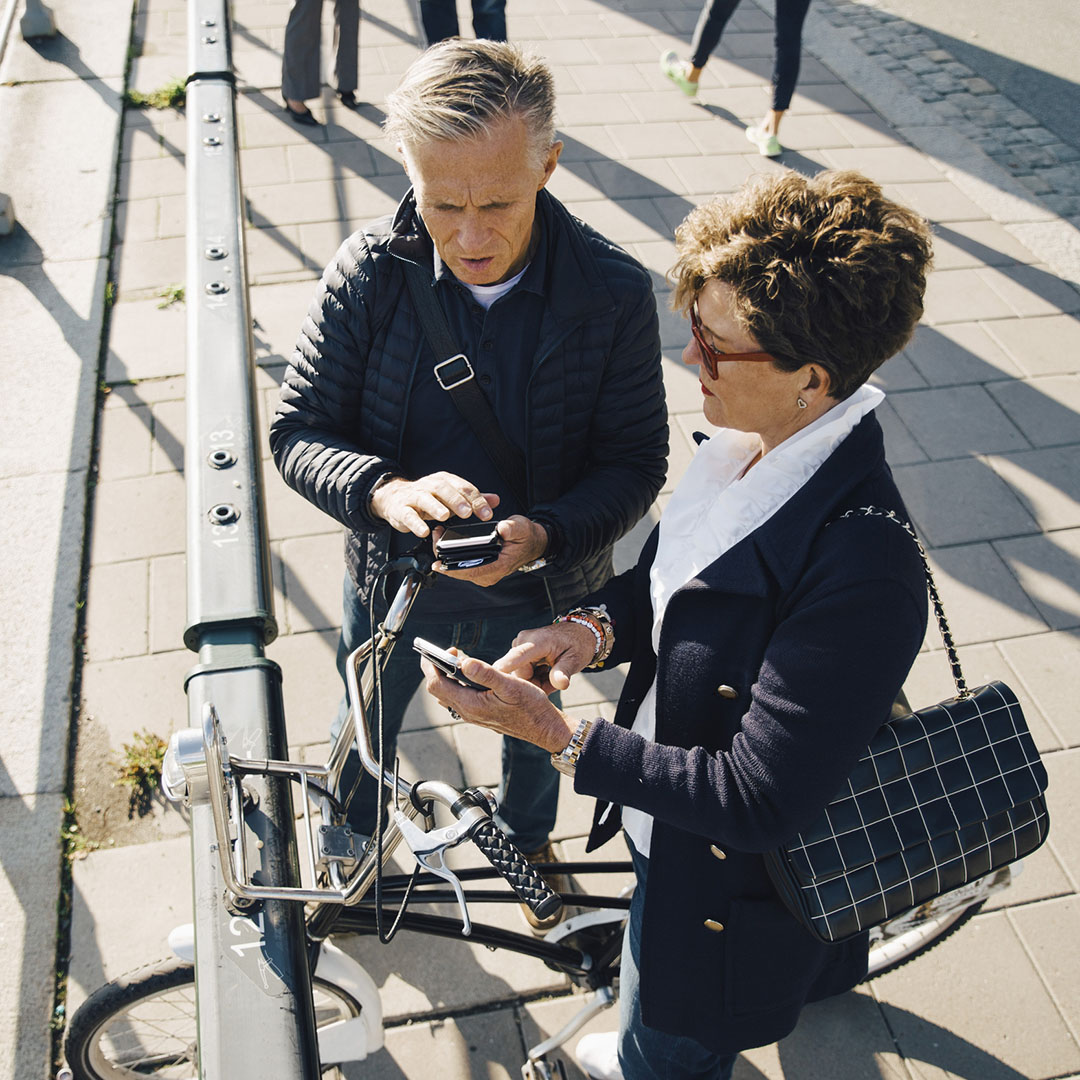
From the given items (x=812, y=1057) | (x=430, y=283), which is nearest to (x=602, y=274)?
(x=430, y=283)

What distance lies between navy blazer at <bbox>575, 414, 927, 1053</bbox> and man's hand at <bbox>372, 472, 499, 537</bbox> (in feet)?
1.28

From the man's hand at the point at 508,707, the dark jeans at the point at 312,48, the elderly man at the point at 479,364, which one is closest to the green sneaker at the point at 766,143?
the dark jeans at the point at 312,48

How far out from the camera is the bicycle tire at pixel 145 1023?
2.07 meters

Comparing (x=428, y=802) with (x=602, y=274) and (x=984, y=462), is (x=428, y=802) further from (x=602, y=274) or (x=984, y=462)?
(x=984, y=462)

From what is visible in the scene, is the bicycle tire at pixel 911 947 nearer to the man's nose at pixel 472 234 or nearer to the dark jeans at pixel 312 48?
the man's nose at pixel 472 234

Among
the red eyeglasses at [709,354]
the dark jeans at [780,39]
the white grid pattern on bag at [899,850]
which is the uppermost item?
the dark jeans at [780,39]

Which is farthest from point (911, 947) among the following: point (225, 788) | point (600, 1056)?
point (225, 788)

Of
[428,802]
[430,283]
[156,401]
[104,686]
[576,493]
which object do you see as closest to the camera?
[428,802]

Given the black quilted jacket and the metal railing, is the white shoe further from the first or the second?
the metal railing

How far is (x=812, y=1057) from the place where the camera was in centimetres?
259

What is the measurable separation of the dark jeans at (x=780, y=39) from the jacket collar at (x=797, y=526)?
4.95 metres

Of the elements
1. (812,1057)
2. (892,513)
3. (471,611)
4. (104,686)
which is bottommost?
(812,1057)

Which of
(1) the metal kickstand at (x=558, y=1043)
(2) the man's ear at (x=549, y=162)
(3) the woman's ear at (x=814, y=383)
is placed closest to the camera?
(3) the woman's ear at (x=814, y=383)

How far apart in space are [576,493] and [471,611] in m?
0.38
